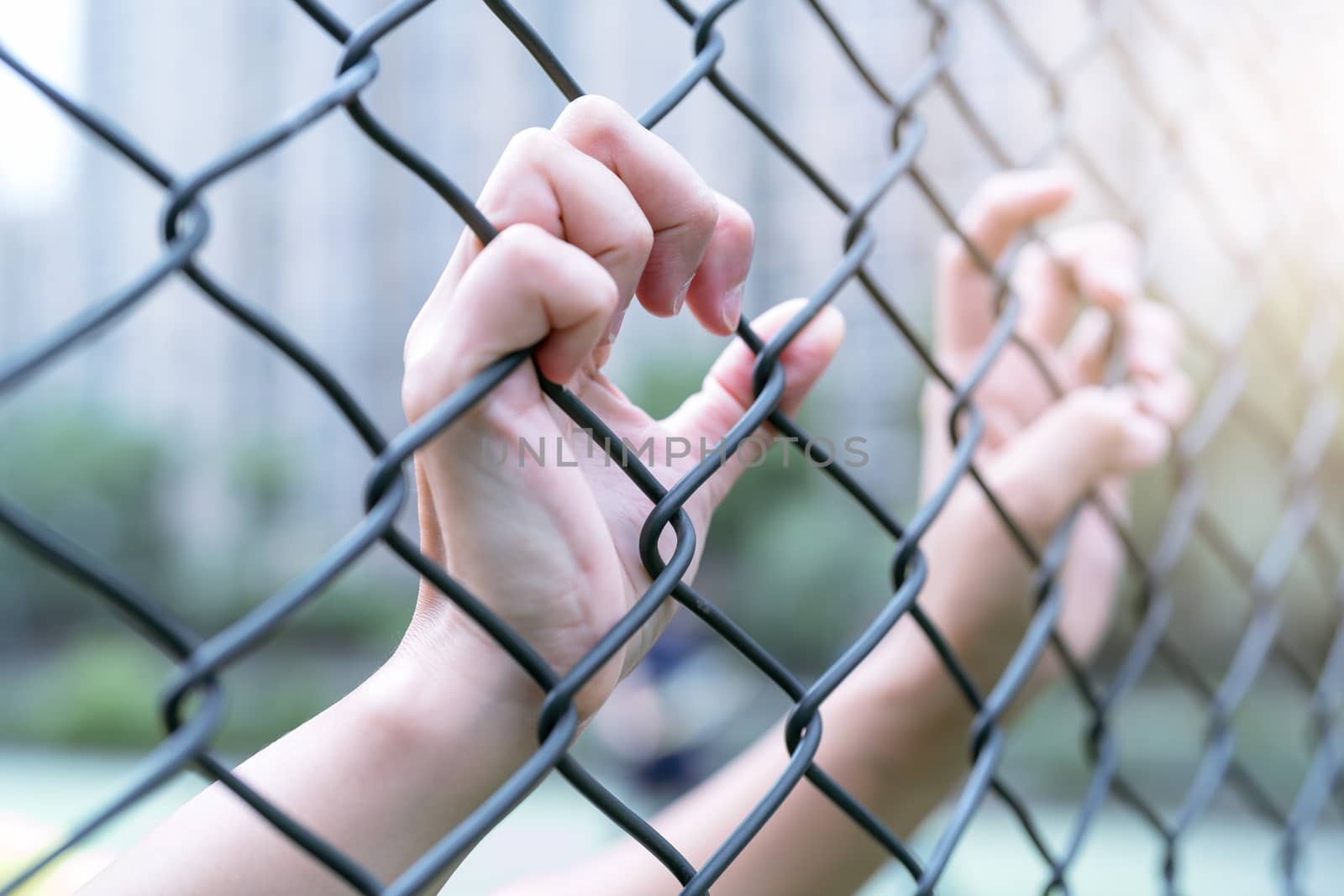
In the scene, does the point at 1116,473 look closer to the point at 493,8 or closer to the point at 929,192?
the point at 929,192

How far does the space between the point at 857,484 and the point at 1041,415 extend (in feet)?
1.65

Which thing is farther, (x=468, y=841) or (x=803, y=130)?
(x=803, y=130)

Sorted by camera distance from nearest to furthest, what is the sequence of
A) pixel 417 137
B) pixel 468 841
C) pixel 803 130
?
pixel 468 841 → pixel 803 130 → pixel 417 137

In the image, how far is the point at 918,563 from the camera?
26.6 inches

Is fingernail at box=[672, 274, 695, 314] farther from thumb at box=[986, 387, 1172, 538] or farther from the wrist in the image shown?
thumb at box=[986, 387, 1172, 538]

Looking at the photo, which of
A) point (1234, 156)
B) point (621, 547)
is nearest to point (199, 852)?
point (621, 547)

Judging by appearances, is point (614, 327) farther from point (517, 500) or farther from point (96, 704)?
point (96, 704)

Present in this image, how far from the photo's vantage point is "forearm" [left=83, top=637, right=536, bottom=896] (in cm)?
50

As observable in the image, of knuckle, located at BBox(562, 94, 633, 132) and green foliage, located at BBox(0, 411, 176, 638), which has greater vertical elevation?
green foliage, located at BBox(0, 411, 176, 638)

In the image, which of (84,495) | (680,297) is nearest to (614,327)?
(680,297)

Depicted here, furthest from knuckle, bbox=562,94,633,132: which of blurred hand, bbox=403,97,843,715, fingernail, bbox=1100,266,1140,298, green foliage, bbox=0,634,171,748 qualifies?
green foliage, bbox=0,634,171,748

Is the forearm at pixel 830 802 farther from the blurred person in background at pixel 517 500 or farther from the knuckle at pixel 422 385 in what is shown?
the knuckle at pixel 422 385

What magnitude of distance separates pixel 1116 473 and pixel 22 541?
3.03ft

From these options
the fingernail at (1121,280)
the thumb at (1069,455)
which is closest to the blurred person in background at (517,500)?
the thumb at (1069,455)
